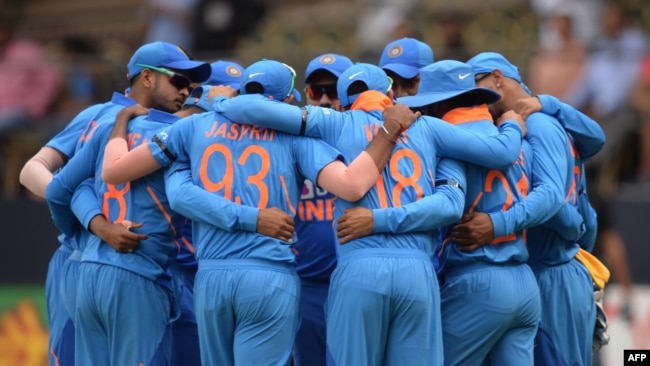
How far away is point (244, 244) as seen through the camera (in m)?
7.96

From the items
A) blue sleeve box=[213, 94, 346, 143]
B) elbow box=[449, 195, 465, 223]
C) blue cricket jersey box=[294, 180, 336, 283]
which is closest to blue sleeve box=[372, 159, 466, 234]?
elbow box=[449, 195, 465, 223]

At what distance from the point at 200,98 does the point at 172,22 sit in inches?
284

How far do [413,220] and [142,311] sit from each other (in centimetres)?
195

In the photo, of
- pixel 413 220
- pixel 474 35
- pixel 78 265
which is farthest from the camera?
pixel 474 35

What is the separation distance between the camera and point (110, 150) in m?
8.48

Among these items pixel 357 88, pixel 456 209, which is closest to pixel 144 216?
pixel 357 88

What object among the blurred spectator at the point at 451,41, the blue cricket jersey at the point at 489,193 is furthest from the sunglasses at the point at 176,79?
the blurred spectator at the point at 451,41

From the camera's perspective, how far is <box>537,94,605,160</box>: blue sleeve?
9.06m

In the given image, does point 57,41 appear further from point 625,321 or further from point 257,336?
point 257,336

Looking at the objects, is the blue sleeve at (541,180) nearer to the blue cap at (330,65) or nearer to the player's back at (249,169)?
the player's back at (249,169)

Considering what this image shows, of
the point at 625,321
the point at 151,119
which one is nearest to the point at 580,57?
the point at 625,321

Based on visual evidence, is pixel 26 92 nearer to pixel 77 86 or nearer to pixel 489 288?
pixel 77 86

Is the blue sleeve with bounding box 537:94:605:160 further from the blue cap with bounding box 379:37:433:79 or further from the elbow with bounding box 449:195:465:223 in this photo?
the elbow with bounding box 449:195:465:223

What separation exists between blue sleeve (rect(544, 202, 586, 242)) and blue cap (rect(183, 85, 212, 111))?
2.45m
